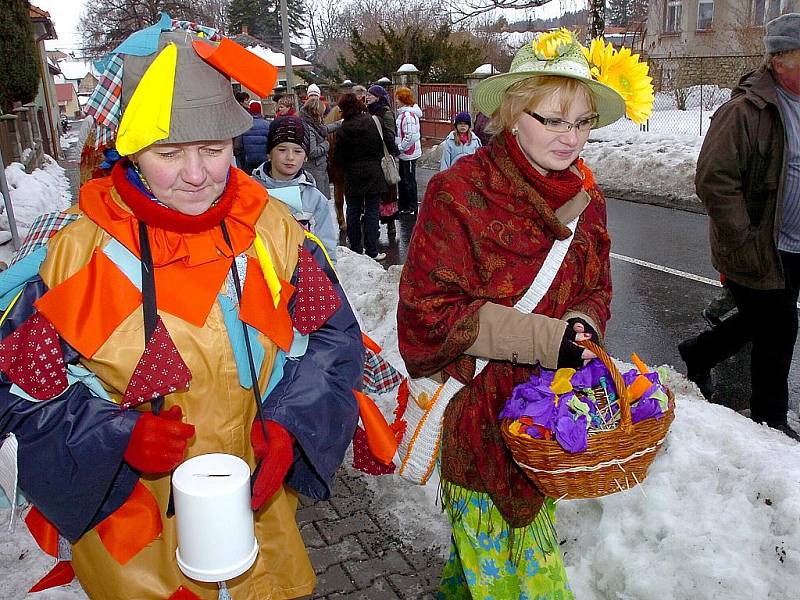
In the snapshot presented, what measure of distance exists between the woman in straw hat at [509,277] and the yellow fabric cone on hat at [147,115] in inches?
34.0

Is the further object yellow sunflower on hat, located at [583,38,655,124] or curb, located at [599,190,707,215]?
curb, located at [599,190,707,215]

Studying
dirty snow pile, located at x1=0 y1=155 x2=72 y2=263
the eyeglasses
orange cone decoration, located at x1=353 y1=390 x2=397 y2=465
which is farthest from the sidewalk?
dirty snow pile, located at x1=0 y1=155 x2=72 y2=263

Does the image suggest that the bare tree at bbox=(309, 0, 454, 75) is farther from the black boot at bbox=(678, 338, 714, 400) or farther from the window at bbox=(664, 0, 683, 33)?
the black boot at bbox=(678, 338, 714, 400)

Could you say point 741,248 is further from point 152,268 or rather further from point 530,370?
point 152,268

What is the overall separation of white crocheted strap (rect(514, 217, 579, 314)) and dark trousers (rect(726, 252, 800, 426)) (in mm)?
2237

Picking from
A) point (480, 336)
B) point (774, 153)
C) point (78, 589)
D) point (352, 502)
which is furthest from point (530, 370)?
point (774, 153)

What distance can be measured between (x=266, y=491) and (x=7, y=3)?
19411 mm

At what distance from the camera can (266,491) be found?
65.4 inches

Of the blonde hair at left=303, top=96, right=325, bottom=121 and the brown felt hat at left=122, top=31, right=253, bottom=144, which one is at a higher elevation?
the brown felt hat at left=122, top=31, right=253, bottom=144

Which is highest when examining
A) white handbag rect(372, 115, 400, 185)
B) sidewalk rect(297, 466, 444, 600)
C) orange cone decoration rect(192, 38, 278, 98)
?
orange cone decoration rect(192, 38, 278, 98)

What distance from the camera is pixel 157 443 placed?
1.68 meters

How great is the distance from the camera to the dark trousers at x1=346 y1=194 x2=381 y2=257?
9383 mm

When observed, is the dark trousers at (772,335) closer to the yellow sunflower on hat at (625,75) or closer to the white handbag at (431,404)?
the yellow sunflower on hat at (625,75)

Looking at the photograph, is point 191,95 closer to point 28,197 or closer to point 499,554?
point 499,554
